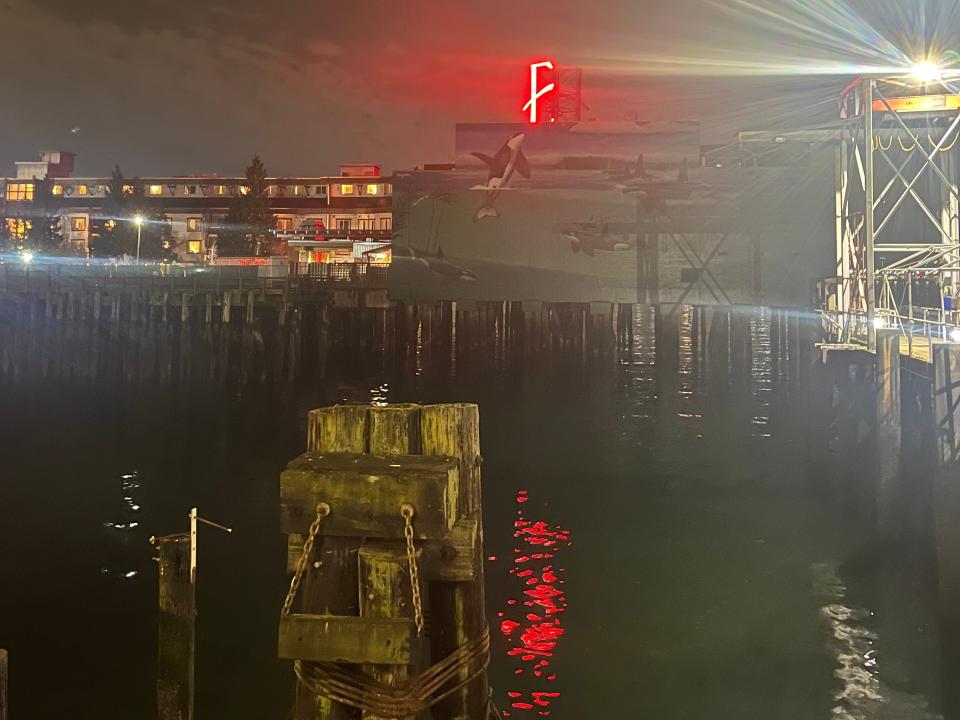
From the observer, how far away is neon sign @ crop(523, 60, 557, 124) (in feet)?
177

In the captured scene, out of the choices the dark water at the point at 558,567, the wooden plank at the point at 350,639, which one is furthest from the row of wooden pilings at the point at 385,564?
the dark water at the point at 558,567

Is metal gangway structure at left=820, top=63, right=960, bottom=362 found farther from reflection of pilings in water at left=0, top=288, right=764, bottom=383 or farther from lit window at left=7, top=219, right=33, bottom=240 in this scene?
lit window at left=7, top=219, right=33, bottom=240

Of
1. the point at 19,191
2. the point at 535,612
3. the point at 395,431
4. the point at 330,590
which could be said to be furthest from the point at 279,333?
the point at 19,191

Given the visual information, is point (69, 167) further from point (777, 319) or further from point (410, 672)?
point (410, 672)

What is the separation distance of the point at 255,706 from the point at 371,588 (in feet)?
16.3

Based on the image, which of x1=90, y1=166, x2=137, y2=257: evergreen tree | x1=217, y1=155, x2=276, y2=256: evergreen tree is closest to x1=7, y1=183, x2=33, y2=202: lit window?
x1=90, y1=166, x2=137, y2=257: evergreen tree

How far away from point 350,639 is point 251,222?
8542 cm

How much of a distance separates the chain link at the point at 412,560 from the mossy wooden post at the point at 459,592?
0.47 m

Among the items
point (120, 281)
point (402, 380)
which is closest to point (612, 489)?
point (402, 380)

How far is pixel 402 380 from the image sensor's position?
1435 inches

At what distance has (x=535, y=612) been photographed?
1033 cm

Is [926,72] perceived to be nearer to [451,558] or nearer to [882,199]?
[882,199]

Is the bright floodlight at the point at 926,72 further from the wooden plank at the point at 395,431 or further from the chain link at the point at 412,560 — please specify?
the chain link at the point at 412,560

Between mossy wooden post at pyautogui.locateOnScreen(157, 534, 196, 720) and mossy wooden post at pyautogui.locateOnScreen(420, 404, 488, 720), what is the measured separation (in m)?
2.75
